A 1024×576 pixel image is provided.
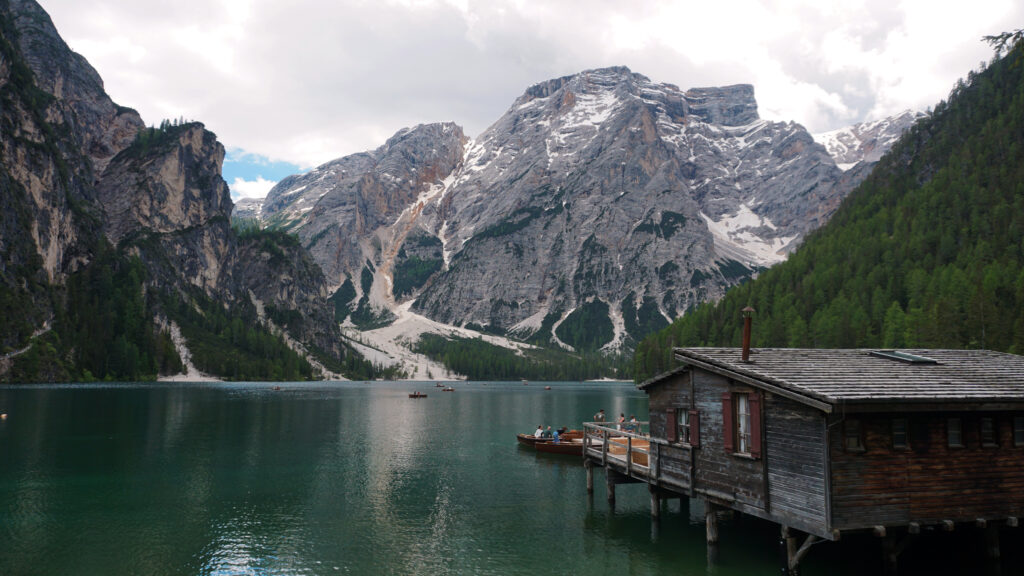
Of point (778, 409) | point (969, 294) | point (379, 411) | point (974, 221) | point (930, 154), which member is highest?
point (930, 154)

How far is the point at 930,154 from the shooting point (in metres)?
197

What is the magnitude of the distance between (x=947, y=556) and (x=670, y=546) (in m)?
12.7

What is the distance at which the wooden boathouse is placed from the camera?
23.0 metres

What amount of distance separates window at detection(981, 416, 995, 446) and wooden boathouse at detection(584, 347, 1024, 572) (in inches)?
1.6

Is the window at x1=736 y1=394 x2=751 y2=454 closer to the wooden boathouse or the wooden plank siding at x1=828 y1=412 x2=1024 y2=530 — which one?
the wooden boathouse

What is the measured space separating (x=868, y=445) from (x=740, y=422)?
5.47 m

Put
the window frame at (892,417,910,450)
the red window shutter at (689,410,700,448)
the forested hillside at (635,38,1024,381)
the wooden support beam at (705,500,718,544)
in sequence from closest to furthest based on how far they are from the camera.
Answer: the window frame at (892,417,910,450)
the red window shutter at (689,410,700,448)
the wooden support beam at (705,500,718,544)
the forested hillside at (635,38,1024,381)

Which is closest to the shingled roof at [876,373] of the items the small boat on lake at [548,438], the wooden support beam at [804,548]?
the wooden support beam at [804,548]

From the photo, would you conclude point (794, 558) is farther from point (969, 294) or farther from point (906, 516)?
point (969, 294)

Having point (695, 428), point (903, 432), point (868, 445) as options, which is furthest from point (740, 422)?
point (903, 432)

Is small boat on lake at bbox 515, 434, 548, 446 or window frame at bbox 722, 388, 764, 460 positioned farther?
small boat on lake at bbox 515, 434, 548, 446

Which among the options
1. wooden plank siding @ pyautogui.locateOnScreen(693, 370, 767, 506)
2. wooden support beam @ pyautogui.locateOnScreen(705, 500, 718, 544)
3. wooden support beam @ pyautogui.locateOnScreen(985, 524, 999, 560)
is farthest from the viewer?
wooden support beam @ pyautogui.locateOnScreen(705, 500, 718, 544)

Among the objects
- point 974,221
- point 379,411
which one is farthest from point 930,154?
point 379,411

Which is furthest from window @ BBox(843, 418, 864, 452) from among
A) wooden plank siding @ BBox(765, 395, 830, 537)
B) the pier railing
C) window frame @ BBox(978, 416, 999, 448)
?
the pier railing
